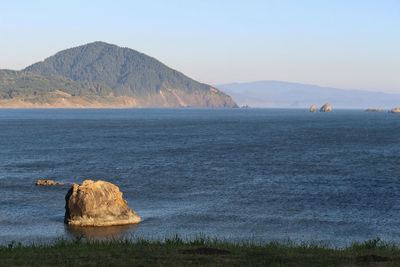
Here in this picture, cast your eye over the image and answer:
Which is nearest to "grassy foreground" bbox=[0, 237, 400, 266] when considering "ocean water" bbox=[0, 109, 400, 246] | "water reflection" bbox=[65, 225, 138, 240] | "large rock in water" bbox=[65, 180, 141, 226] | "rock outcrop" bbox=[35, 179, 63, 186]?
"ocean water" bbox=[0, 109, 400, 246]

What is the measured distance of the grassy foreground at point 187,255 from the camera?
2292 cm

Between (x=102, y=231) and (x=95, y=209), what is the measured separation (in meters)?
3.21

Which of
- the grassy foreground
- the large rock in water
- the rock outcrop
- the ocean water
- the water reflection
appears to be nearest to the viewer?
the grassy foreground

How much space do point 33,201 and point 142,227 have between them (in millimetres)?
15589

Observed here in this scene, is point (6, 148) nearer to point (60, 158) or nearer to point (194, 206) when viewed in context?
point (60, 158)

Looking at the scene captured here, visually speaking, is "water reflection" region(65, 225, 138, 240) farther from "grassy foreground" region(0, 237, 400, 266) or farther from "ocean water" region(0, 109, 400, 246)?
"grassy foreground" region(0, 237, 400, 266)

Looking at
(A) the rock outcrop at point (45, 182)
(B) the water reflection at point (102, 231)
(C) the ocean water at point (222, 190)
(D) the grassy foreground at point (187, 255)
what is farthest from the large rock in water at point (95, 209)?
(D) the grassy foreground at point (187, 255)

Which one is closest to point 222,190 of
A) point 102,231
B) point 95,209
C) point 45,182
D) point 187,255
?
point 95,209

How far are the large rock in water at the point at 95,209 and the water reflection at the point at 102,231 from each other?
97 cm

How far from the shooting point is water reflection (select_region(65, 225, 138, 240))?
44.7 m

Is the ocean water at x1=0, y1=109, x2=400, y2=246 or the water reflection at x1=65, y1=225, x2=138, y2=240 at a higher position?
the ocean water at x1=0, y1=109, x2=400, y2=246

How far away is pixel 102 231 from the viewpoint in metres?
46.5

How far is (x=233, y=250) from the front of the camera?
25688 millimetres

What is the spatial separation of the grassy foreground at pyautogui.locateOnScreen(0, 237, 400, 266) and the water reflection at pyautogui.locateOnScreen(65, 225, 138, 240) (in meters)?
17.1
